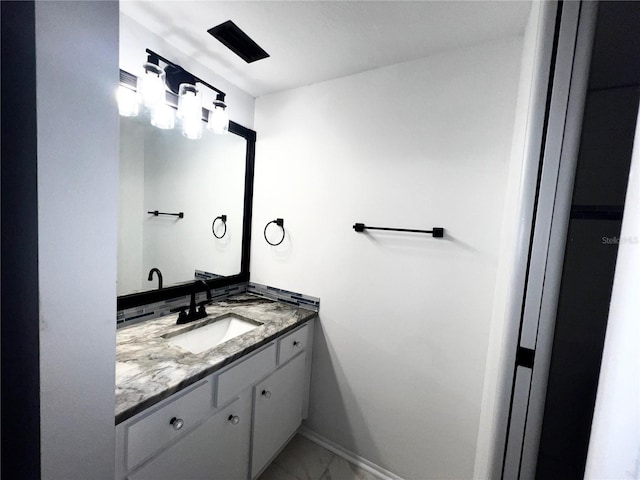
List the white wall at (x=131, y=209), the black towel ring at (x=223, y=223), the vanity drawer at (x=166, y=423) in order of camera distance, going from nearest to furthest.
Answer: the vanity drawer at (x=166, y=423)
the white wall at (x=131, y=209)
the black towel ring at (x=223, y=223)

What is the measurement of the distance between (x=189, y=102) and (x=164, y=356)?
4.13ft

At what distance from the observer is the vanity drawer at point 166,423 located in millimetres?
840

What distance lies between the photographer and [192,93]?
1.39 m

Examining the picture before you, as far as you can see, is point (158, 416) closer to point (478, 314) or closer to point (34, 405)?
point (34, 405)

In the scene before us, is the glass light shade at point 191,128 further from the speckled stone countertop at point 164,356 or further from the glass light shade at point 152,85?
the speckled stone countertop at point 164,356

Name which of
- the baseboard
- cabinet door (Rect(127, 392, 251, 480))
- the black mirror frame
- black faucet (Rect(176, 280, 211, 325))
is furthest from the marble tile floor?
the black mirror frame

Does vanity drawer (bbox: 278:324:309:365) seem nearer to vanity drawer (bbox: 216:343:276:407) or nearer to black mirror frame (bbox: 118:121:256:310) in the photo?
vanity drawer (bbox: 216:343:276:407)

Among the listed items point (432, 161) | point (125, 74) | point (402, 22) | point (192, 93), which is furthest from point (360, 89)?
point (125, 74)

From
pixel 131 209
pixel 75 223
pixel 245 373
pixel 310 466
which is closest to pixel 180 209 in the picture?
pixel 131 209

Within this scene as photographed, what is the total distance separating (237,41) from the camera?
1.30 meters

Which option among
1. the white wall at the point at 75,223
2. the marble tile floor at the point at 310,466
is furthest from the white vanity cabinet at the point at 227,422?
the white wall at the point at 75,223

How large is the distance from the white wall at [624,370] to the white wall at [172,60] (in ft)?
5.59

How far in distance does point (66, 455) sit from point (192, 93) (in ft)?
4.91

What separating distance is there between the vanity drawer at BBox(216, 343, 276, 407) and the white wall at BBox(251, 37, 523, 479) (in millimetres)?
453
